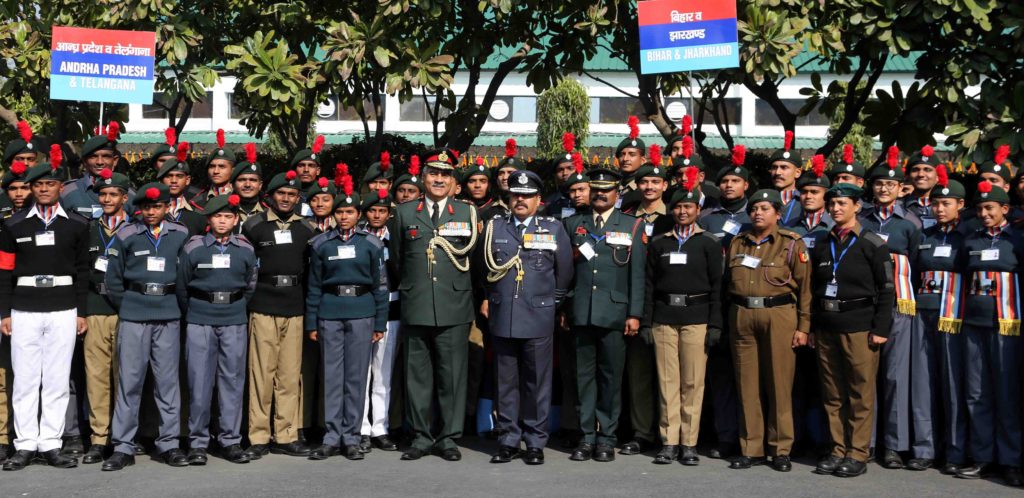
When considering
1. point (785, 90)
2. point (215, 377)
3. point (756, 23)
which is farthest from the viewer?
point (785, 90)

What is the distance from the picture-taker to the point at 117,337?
7.95 metres

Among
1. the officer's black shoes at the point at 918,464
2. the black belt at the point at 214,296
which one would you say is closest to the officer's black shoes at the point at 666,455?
the officer's black shoes at the point at 918,464

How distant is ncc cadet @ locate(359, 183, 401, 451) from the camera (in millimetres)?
8578

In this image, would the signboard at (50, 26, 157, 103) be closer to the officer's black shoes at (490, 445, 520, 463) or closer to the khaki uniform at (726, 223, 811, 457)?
the officer's black shoes at (490, 445, 520, 463)

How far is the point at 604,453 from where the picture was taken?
817cm

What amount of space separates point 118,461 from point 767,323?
4.24m

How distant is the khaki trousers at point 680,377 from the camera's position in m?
8.11

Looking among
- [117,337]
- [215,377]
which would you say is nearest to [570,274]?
[215,377]

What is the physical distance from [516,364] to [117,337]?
264cm

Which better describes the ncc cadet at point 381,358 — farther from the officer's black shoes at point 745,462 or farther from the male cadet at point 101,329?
the officer's black shoes at point 745,462

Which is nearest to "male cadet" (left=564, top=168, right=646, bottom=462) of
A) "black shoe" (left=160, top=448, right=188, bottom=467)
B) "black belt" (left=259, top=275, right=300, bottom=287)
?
"black belt" (left=259, top=275, right=300, bottom=287)

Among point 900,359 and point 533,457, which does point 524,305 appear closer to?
point 533,457

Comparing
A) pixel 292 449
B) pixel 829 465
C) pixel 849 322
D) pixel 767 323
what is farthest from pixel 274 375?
pixel 849 322

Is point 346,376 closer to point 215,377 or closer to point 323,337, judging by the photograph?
point 323,337
